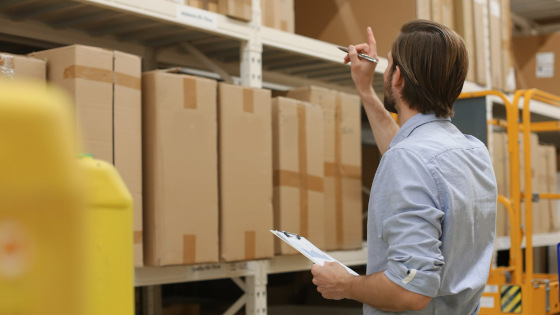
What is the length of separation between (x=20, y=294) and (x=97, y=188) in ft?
0.91

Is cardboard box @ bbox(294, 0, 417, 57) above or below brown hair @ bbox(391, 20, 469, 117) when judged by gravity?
above

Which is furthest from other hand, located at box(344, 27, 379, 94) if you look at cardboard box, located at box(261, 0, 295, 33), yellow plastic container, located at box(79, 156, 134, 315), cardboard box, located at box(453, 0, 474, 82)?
→ cardboard box, located at box(453, 0, 474, 82)

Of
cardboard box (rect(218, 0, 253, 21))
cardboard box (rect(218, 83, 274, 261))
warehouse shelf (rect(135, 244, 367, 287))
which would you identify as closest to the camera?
warehouse shelf (rect(135, 244, 367, 287))

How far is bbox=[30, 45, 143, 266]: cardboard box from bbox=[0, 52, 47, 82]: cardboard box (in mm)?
40

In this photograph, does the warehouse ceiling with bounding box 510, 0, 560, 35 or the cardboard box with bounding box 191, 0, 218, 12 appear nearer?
the cardboard box with bounding box 191, 0, 218, 12

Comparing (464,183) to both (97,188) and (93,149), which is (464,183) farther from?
(93,149)

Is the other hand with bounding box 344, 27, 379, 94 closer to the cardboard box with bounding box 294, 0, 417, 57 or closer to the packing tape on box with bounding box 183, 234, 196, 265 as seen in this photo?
the packing tape on box with bounding box 183, 234, 196, 265

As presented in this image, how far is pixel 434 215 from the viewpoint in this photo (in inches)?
56.9

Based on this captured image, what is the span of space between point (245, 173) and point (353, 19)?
60.4 inches

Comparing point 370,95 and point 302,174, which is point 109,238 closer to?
point 370,95

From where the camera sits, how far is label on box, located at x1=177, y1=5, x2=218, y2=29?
2635 millimetres

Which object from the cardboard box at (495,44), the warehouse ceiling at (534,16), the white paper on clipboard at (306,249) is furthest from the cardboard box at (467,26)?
the white paper on clipboard at (306,249)

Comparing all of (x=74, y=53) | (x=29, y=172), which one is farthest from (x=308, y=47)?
(x=29, y=172)

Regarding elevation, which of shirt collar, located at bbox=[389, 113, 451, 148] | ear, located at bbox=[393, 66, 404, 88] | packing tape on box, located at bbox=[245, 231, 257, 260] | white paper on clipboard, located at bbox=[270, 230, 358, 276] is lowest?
packing tape on box, located at bbox=[245, 231, 257, 260]
